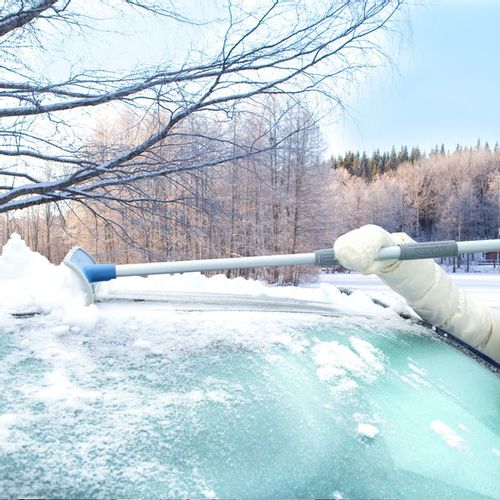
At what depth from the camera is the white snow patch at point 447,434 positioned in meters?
0.95

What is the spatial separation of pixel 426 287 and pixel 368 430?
858 mm

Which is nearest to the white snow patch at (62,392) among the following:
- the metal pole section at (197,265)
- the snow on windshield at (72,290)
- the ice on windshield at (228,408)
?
the ice on windshield at (228,408)

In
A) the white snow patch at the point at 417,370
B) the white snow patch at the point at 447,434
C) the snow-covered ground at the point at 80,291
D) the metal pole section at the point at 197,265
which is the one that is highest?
the metal pole section at the point at 197,265

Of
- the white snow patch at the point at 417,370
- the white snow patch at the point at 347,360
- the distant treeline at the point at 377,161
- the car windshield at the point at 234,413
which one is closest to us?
the car windshield at the point at 234,413

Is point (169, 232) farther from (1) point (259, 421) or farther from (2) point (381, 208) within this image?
(2) point (381, 208)

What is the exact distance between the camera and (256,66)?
473 centimetres

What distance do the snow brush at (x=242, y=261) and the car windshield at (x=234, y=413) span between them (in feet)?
0.63

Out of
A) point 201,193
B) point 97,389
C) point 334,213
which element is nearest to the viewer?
point 97,389

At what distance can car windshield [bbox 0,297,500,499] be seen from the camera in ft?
2.40

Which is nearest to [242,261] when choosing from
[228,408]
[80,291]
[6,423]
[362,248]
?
[362,248]

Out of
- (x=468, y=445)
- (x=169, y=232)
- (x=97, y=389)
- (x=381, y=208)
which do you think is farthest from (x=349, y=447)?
(x=381, y=208)

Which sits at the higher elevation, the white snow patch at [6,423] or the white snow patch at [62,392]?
the white snow patch at [62,392]

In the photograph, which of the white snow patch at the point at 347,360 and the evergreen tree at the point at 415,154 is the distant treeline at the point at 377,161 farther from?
the white snow patch at the point at 347,360

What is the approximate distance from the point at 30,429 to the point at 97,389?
0.49 feet
